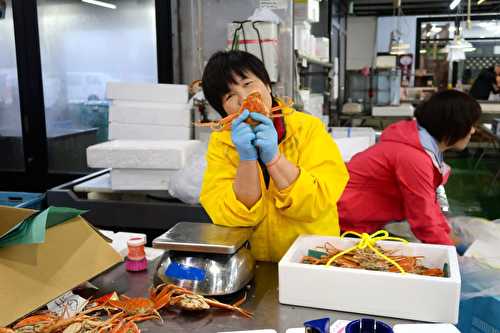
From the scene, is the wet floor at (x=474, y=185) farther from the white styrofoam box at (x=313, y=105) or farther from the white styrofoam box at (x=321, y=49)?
the white styrofoam box at (x=321, y=49)

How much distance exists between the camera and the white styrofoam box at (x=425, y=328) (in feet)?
3.27

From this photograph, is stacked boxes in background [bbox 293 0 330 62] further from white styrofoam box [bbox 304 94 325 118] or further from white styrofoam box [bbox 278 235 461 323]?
white styrofoam box [bbox 278 235 461 323]

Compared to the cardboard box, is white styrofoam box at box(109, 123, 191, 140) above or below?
above

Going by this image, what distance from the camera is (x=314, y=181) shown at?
137 centimetres

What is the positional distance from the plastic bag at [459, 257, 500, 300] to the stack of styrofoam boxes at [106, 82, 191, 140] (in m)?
1.98

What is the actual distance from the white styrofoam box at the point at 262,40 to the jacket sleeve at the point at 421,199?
131 centimetres

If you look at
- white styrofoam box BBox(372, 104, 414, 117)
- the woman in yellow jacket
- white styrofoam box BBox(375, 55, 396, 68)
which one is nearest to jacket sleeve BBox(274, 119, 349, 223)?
the woman in yellow jacket

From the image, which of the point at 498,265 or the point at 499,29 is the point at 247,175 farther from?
the point at 499,29

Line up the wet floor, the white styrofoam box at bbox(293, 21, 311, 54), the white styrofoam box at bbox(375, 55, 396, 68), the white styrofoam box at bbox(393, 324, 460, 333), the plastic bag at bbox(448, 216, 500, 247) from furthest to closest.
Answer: the white styrofoam box at bbox(375, 55, 396, 68) → the wet floor → the white styrofoam box at bbox(293, 21, 311, 54) → the plastic bag at bbox(448, 216, 500, 247) → the white styrofoam box at bbox(393, 324, 460, 333)

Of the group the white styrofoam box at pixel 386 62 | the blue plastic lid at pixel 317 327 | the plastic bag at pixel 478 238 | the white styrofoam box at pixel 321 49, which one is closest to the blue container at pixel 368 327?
the blue plastic lid at pixel 317 327

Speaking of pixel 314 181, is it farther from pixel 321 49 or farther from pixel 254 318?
pixel 321 49

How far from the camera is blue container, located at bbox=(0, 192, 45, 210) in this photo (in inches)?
112

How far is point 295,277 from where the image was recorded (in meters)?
1.19

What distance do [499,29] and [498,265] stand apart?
43.0ft
